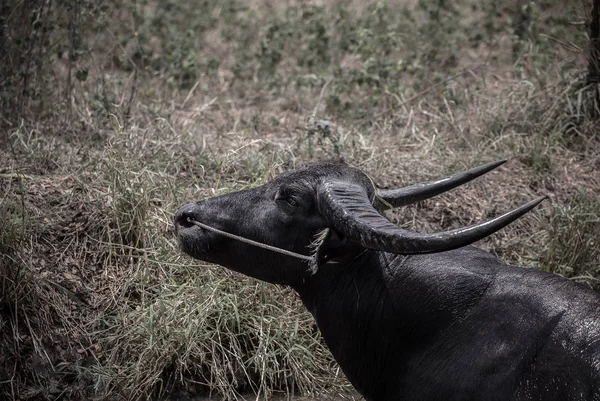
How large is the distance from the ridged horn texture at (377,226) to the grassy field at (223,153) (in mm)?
1830

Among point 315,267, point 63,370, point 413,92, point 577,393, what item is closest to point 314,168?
point 315,267

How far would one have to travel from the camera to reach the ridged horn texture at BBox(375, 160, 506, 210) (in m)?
4.55

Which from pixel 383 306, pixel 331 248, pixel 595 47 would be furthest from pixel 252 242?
pixel 595 47

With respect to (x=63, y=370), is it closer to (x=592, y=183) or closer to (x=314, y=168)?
(x=314, y=168)

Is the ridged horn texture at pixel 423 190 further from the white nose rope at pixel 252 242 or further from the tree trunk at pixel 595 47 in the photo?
the tree trunk at pixel 595 47

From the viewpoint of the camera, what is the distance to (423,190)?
4637mm

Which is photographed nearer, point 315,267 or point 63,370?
point 315,267

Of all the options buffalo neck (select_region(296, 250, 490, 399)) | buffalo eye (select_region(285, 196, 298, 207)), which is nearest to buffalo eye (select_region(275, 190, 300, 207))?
buffalo eye (select_region(285, 196, 298, 207))

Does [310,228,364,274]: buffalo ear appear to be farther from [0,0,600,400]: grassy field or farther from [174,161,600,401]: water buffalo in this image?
[0,0,600,400]: grassy field

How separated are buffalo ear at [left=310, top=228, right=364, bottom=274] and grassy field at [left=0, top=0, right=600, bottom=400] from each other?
62.8 inches

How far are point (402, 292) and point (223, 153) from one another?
3332 mm

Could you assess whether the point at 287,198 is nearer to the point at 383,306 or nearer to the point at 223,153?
the point at 383,306

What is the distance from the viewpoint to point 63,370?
19.0 feet

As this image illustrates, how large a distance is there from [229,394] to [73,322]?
1180mm
